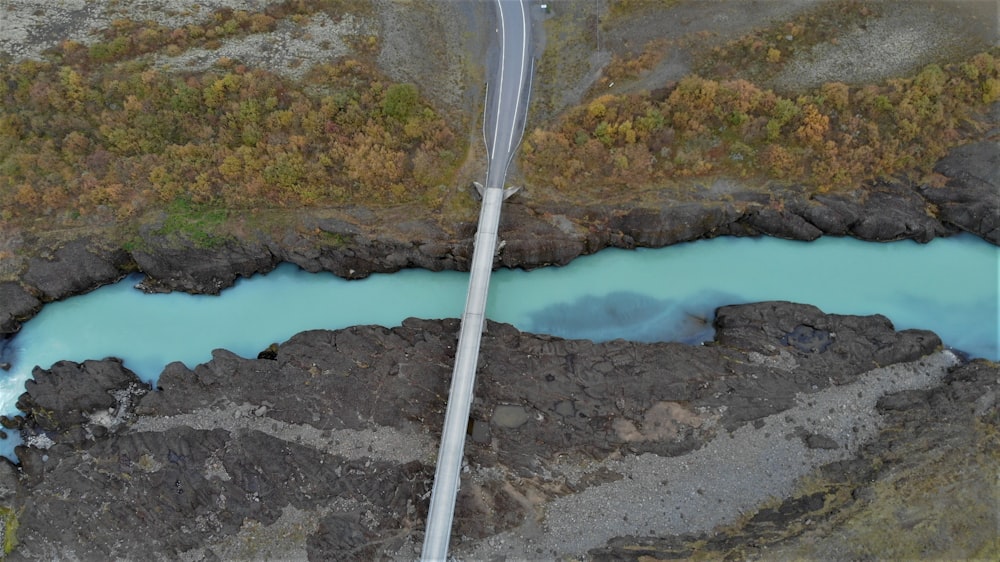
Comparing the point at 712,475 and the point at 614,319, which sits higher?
the point at 614,319

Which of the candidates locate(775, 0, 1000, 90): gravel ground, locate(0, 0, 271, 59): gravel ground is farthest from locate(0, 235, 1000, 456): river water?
locate(0, 0, 271, 59): gravel ground

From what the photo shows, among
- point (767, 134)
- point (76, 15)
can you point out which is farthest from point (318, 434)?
point (76, 15)

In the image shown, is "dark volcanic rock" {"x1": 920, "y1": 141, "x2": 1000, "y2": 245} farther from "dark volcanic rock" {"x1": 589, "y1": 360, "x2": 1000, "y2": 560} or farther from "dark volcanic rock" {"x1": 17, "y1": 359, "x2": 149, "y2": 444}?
"dark volcanic rock" {"x1": 17, "y1": 359, "x2": 149, "y2": 444}

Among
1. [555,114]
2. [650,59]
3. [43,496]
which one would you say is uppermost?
[650,59]

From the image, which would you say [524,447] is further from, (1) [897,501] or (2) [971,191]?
(2) [971,191]

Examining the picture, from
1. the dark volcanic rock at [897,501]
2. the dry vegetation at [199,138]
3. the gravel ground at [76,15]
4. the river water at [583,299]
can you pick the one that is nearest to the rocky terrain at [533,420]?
the dark volcanic rock at [897,501]

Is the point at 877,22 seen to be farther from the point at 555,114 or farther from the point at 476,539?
the point at 476,539

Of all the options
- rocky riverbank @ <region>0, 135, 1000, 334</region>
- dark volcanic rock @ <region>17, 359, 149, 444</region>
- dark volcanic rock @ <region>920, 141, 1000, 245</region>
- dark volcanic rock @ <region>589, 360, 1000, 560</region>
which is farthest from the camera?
rocky riverbank @ <region>0, 135, 1000, 334</region>

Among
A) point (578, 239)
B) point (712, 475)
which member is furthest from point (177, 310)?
point (712, 475)
